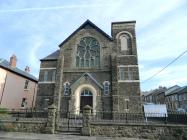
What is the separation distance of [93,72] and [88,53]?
125 inches

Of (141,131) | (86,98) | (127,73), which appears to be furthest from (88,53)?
(141,131)

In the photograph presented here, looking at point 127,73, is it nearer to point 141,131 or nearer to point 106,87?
point 106,87

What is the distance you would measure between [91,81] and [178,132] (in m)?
12.7

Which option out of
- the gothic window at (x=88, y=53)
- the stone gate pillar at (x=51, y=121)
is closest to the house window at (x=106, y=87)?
the gothic window at (x=88, y=53)

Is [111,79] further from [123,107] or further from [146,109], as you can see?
[146,109]

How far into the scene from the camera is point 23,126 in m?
14.9

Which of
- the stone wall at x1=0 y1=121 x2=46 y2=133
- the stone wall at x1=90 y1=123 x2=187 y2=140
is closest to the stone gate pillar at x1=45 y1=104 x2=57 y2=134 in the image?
the stone wall at x1=0 y1=121 x2=46 y2=133

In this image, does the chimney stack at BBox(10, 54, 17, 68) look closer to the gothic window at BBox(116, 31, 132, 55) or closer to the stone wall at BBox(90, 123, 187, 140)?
the gothic window at BBox(116, 31, 132, 55)

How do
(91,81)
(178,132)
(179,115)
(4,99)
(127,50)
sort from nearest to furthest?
(178,132) < (179,115) < (91,81) < (127,50) < (4,99)

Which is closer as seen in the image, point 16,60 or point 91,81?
point 91,81

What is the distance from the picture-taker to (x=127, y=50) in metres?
25.3

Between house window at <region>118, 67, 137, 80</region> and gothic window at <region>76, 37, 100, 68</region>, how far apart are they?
3.51 metres

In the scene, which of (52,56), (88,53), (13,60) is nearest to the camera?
(88,53)

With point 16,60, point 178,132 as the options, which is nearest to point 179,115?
point 178,132
